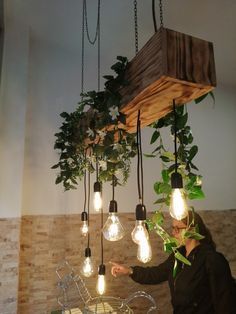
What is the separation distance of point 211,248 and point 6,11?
2595 millimetres

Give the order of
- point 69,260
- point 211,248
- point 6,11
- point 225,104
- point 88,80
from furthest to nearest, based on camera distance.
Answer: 1. point 225,104
2. point 88,80
3. point 69,260
4. point 6,11
5. point 211,248

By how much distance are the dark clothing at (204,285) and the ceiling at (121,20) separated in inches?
74.7

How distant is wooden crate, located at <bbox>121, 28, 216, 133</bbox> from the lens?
86 cm

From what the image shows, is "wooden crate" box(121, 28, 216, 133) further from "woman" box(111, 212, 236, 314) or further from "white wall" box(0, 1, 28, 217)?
"white wall" box(0, 1, 28, 217)

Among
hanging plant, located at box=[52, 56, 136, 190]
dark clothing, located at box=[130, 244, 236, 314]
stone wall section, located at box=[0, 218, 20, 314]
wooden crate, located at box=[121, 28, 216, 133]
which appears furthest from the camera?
stone wall section, located at box=[0, 218, 20, 314]

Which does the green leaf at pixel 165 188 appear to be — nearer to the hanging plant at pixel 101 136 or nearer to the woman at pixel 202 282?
the hanging plant at pixel 101 136

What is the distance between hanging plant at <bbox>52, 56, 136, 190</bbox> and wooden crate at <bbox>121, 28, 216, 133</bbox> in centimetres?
19

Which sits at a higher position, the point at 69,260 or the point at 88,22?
the point at 88,22

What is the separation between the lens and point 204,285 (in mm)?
1716

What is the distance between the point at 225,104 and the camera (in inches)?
153

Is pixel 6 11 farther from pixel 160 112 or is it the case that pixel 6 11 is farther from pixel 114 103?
pixel 160 112

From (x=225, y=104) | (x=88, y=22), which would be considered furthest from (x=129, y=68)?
(x=225, y=104)

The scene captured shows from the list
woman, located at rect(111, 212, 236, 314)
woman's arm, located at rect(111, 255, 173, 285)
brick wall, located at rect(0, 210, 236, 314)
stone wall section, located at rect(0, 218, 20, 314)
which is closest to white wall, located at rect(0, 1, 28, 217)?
stone wall section, located at rect(0, 218, 20, 314)

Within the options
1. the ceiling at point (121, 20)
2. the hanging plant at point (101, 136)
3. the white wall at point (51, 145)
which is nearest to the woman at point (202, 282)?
the hanging plant at point (101, 136)
